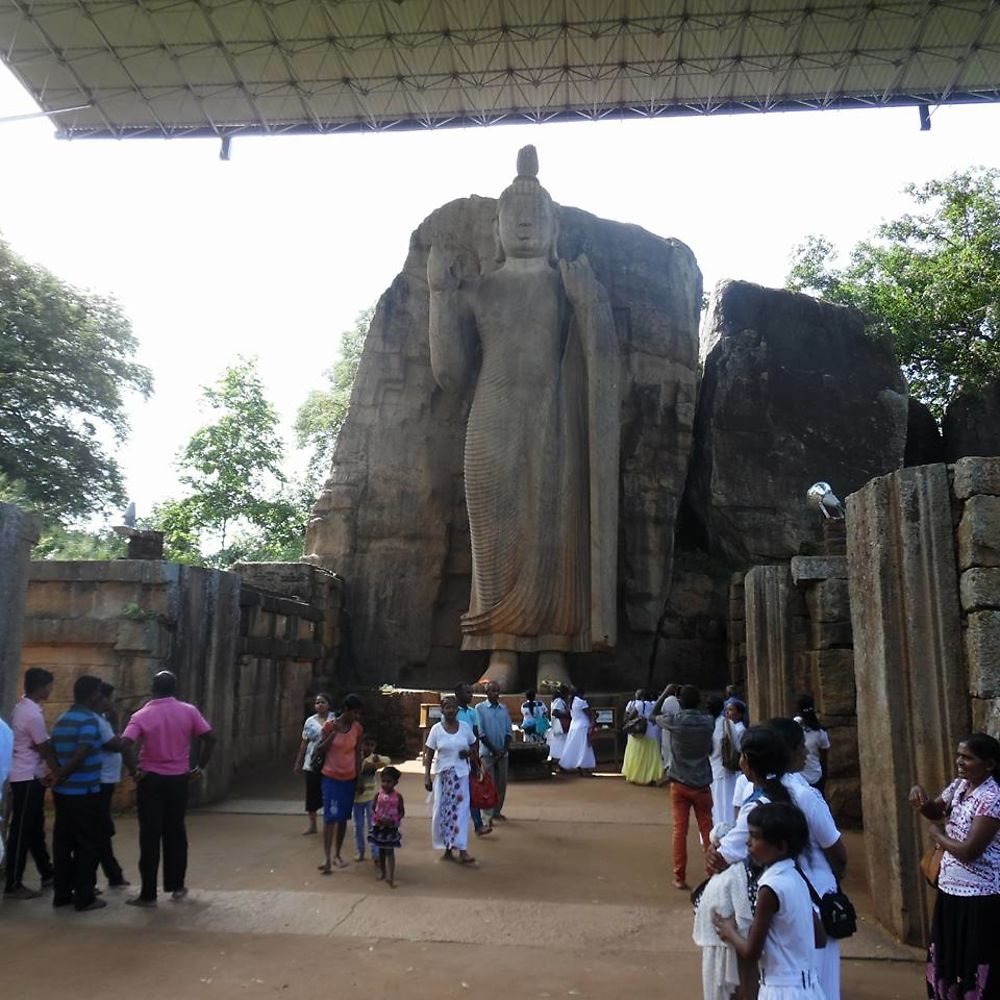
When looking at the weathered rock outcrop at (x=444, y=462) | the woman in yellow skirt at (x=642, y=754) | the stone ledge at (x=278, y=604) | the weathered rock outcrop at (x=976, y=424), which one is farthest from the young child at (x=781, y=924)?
the weathered rock outcrop at (x=976, y=424)

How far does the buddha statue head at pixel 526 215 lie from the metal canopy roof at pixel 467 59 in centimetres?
285

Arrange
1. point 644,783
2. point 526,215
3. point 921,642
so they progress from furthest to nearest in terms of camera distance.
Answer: point 526,215 < point 644,783 < point 921,642

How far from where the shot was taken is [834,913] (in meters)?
2.65

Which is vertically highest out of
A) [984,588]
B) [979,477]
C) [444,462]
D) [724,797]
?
[444,462]

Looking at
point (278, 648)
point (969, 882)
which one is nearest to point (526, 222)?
point (278, 648)

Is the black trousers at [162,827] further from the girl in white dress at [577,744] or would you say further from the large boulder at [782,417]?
the large boulder at [782,417]

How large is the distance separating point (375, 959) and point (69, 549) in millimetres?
10132

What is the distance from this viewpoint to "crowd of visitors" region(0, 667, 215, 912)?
17.4ft

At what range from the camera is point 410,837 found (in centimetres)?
725

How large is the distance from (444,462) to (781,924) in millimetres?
11503

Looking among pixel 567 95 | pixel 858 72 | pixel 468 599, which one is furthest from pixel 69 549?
pixel 858 72

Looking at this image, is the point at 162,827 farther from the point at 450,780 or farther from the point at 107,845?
the point at 450,780

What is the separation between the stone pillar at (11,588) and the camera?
227 inches

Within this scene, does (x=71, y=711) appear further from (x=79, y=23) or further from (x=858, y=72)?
(x=858, y=72)
